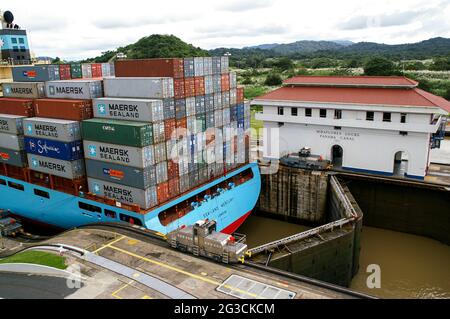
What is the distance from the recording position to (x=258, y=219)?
39.5 metres

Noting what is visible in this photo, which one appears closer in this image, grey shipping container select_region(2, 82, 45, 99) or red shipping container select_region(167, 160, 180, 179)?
red shipping container select_region(167, 160, 180, 179)

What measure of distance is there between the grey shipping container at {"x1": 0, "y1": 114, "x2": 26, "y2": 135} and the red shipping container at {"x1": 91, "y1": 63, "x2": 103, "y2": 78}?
858 centimetres

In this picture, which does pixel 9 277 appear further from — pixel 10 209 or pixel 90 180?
pixel 10 209

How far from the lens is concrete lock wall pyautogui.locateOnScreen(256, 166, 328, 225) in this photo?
119 feet

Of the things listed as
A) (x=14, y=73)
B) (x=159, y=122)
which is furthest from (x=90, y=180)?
(x=14, y=73)

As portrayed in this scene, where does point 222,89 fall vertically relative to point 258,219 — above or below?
above

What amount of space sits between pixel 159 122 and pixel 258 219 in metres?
18.0

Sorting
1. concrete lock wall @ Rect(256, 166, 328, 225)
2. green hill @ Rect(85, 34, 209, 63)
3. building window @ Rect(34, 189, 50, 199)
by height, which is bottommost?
concrete lock wall @ Rect(256, 166, 328, 225)

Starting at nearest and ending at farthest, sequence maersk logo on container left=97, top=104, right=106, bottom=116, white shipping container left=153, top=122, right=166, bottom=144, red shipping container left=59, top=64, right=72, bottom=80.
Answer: white shipping container left=153, top=122, right=166, bottom=144 → maersk logo on container left=97, top=104, right=106, bottom=116 → red shipping container left=59, top=64, right=72, bottom=80

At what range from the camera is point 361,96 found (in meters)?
35.6

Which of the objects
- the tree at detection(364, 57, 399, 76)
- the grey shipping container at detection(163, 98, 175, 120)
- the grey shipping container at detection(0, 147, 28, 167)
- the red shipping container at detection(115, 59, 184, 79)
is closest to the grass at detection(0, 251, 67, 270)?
the grey shipping container at detection(163, 98, 175, 120)

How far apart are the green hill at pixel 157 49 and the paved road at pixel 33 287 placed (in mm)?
123046

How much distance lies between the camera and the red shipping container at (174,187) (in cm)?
2772

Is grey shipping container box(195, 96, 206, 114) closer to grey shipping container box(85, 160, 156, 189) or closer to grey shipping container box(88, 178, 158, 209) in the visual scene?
grey shipping container box(85, 160, 156, 189)
